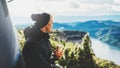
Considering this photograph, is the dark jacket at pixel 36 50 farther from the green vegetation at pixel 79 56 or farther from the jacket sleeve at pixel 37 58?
the green vegetation at pixel 79 56

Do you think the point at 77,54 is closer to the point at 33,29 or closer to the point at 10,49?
the point at 33,29

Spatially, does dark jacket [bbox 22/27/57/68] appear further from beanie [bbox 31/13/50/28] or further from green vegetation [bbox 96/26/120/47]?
green vegetation [bbox 96/26/120/47]

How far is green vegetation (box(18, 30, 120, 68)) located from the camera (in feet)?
20.5

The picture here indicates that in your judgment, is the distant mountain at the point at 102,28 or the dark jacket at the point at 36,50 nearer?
the dark jacket at the point at 36,50

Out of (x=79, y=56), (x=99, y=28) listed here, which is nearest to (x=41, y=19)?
(x=99, y=28)

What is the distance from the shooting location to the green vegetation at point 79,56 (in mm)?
6253

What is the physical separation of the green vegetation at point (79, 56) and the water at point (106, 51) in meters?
0.11

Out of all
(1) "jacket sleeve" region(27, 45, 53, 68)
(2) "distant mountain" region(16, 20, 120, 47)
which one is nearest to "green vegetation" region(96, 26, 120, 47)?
(2) "distant mountain" region(16, 20, 120, 47)

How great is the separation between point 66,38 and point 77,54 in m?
0.43

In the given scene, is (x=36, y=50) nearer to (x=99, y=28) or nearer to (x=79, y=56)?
(x=99, y=28)

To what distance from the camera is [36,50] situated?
91.8 inches

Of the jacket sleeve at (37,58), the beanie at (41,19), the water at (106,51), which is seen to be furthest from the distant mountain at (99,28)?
the jacket sleeve at (37,58)

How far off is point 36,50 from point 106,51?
3.77 metres

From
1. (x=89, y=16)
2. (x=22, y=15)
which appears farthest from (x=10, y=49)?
(x=89, y=16)
